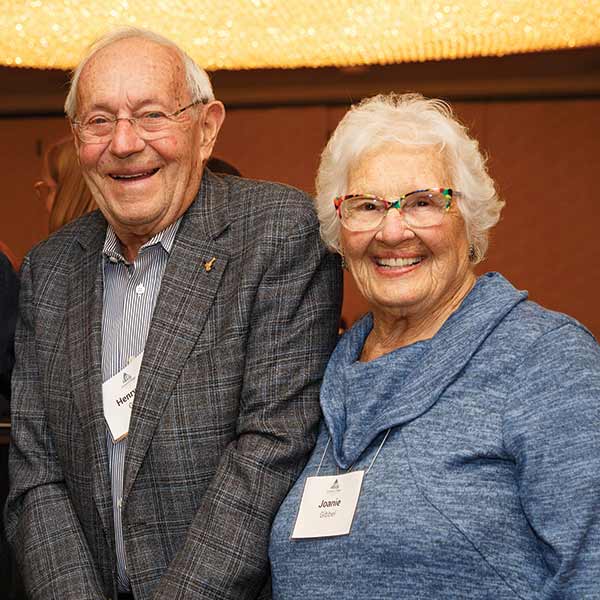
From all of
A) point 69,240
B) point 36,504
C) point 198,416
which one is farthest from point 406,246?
point 36,504

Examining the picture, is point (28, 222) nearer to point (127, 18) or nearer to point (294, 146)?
point (294, 146)

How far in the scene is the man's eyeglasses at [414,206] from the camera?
1.80m

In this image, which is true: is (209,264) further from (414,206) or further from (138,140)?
(414,206)

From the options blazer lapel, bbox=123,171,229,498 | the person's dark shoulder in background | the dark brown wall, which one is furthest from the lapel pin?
the dark brown wall

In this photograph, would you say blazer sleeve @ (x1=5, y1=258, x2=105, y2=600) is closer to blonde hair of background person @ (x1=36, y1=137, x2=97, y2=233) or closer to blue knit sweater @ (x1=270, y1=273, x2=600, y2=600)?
blue knit sweater @ (x1=270, y1=273, x2=600, y2=600)

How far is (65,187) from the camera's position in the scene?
3477 mm

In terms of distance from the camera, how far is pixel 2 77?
6.99 metres

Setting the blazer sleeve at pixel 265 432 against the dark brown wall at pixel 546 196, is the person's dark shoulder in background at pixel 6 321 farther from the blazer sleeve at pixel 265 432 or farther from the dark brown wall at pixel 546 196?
the dark brown wall at pixel 546 196

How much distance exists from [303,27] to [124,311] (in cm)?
253

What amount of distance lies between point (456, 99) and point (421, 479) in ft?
19.5

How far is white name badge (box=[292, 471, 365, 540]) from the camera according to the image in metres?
1.73

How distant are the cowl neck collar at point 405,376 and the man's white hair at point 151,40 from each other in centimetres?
66

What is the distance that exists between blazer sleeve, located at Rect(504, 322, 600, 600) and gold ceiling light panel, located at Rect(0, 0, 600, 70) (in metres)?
2.74

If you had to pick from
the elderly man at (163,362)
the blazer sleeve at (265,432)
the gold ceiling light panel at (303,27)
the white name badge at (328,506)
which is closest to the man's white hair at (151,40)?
the elderly man at (163,362)
